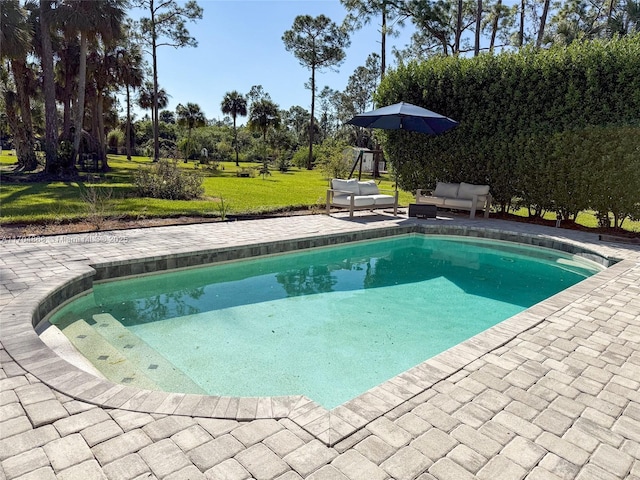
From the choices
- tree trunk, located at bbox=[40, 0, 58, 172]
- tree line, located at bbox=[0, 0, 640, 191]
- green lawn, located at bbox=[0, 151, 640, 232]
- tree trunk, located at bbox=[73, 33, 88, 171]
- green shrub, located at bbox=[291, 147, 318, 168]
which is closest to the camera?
green lawn, located at bbox=[0, 151, 640, 232]

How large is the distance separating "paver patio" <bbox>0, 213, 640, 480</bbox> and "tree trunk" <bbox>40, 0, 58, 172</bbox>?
50.1 feet

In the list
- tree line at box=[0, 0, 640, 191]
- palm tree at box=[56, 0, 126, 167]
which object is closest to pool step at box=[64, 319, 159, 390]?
tree line at box=[0, 0, 640, 191]

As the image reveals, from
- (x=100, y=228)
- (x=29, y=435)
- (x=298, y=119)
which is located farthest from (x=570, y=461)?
(x=298, y=119)

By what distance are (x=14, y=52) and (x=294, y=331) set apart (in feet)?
56.6

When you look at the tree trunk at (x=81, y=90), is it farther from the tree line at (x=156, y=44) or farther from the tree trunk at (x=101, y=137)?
the tree trunk at (x=101, y=137)

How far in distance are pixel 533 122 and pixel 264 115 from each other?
32.8 m

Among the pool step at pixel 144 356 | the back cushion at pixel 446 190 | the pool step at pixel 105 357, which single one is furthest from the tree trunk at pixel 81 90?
the pool step at pixel 105 357

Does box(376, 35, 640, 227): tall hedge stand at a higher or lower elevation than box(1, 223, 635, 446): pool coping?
higher

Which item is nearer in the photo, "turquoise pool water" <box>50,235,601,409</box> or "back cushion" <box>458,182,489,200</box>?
"turquoise pool water" <box>50,235,601,409</box>

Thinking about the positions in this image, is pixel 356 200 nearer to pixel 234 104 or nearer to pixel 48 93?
pixel 48 93

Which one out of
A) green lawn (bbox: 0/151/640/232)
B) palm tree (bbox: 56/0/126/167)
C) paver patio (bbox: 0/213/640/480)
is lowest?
paver patio (bbox: 0/213/640/480)

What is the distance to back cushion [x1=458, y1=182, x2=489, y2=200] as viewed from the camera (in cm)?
1066

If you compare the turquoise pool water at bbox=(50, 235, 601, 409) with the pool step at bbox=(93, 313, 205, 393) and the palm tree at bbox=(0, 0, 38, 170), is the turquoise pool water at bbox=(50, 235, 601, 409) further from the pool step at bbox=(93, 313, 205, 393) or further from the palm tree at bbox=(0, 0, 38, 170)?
the palm tree at bbox=(0, 0, 38, 170)

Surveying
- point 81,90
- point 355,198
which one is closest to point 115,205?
point 355,198
